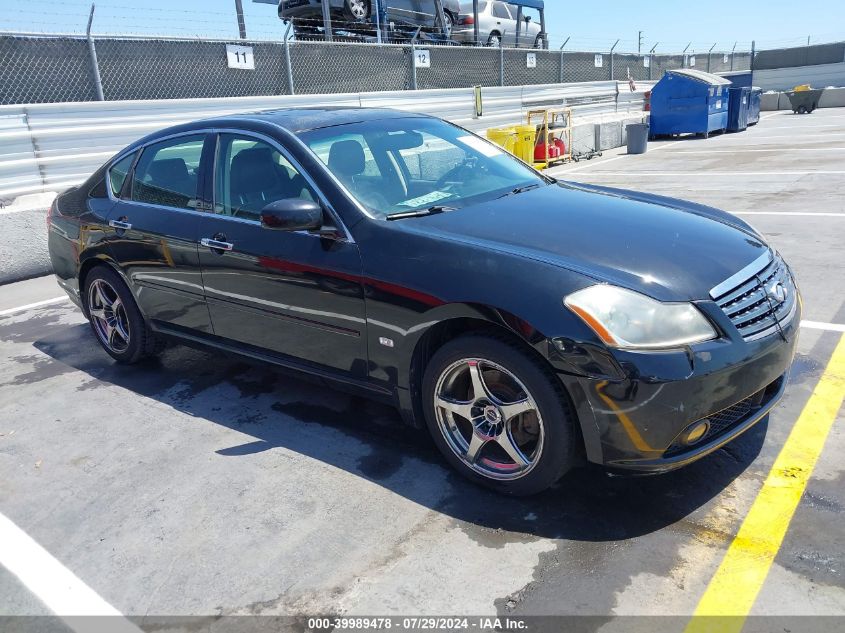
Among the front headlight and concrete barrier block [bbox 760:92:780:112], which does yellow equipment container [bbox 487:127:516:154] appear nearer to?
the front headlight

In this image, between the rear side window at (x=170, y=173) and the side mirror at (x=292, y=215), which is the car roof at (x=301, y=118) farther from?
the side mirror at (x=292, y=215)

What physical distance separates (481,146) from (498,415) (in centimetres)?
202

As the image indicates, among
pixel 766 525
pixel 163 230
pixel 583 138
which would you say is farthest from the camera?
pixel 583 138

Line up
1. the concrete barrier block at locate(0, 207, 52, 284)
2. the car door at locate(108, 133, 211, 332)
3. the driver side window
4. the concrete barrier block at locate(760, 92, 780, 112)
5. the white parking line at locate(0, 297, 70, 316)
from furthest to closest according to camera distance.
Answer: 1. the concrete barrier block at locate(760, 92, 780, 112)
2. the concrete barrier block at locate(0, 207, 52, 284)
3. the white parking line at locate(0, 297, 70, 316)
4. the car door at locate(108, 133, 211, 332)
5. the driver side window

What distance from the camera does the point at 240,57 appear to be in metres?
11.6

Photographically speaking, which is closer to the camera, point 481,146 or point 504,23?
point 481,146

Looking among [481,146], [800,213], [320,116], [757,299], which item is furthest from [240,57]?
[757,299]

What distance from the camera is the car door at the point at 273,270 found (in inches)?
132

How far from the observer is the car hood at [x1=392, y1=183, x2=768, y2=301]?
9.10 feet

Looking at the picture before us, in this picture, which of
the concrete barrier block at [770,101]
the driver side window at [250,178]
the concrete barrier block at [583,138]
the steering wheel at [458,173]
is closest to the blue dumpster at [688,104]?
the concrete barrier block at [583,138]

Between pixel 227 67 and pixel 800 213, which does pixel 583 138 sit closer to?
pixel 227 67

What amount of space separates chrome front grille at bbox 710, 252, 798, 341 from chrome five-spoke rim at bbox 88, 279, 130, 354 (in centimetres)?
382

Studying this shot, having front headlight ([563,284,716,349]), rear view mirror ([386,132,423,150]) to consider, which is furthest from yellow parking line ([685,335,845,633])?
rear view mirror ([386,132,423,150])

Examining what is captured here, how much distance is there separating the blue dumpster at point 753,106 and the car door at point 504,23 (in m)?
7.79
